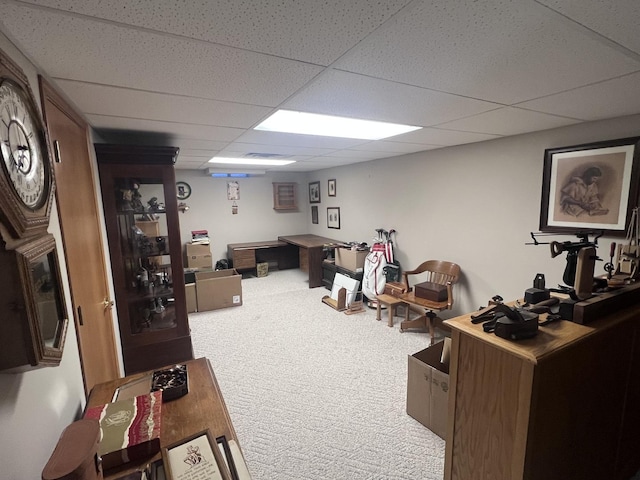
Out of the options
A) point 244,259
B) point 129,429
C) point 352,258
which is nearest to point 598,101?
point 129,429

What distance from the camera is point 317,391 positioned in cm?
241

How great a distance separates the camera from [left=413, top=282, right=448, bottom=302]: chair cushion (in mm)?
3174

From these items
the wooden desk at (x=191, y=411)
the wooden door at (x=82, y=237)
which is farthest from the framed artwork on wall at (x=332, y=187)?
the wooden desk at (x=191, y=411)

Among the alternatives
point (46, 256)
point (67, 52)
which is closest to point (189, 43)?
point (67, 52)

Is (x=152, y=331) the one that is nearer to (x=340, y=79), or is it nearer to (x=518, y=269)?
(x=340, y=79)

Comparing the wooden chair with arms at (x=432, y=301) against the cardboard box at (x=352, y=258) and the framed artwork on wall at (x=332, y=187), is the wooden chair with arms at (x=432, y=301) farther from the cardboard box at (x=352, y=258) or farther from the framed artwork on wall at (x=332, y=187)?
the framed artwork on wall at (x=332, y=187)

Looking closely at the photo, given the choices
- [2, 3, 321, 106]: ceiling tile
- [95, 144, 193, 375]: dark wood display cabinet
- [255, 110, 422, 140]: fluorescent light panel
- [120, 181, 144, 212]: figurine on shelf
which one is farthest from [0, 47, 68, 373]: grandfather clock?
[120, 181, 144, 212]: figurine on shelf

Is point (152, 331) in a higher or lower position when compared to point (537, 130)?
lower

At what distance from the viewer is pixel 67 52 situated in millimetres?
1004

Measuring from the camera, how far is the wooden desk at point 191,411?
1047 mm

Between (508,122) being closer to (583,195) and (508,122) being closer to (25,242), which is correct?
(583,195)

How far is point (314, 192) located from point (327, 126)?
12.9ft

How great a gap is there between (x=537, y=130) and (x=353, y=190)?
2849mm

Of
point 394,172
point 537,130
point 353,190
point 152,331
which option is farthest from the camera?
point 353,190
